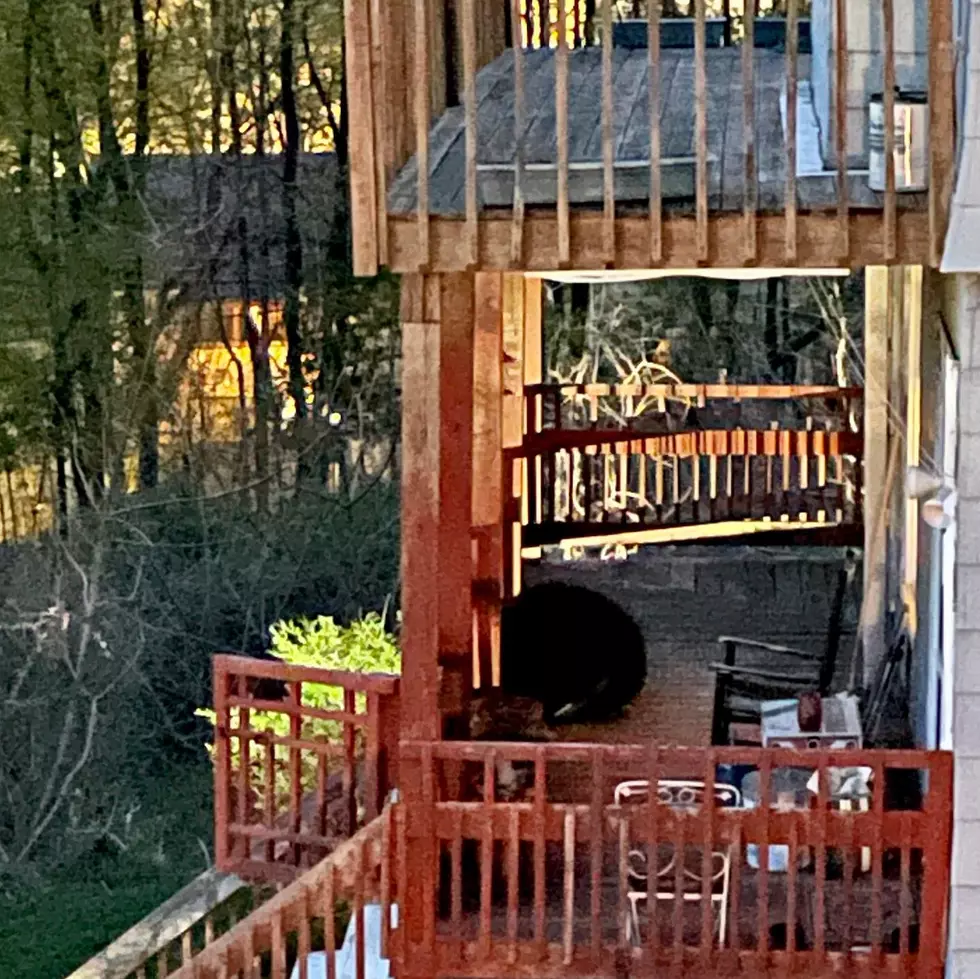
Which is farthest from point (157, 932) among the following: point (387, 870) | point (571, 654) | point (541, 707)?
point (387, 870)

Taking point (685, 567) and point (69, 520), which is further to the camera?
point (69, 520)

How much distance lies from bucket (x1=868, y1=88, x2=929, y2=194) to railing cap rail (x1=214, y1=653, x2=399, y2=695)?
2886 mm

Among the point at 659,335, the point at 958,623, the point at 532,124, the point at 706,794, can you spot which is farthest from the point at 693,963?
the point at 659,335

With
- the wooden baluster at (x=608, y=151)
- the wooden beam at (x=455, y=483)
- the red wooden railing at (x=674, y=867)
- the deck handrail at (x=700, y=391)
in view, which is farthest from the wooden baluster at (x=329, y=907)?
the deck handrail at (x=700, y=391)

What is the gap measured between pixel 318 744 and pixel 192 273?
48.5ft

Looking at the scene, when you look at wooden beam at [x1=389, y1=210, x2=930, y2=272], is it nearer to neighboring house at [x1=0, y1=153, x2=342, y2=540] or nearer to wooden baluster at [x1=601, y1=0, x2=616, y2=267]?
wooden baluster at [x1=601, y1=0, x2=616, y2=267]

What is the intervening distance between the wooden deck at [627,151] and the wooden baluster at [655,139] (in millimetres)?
107

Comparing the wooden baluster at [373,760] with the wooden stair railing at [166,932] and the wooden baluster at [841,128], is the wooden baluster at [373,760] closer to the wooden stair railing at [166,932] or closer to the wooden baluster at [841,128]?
the wooden baluster at [841,128]

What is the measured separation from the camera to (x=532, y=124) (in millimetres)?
7590

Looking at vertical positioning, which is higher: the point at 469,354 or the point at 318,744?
the point at 469,354

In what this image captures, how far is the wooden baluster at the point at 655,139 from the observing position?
6219 mm

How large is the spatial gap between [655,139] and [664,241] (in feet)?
1.23

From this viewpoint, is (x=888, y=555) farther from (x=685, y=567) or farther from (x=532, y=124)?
(x=532, y=124)

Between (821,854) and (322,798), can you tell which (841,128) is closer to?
(821,854)
